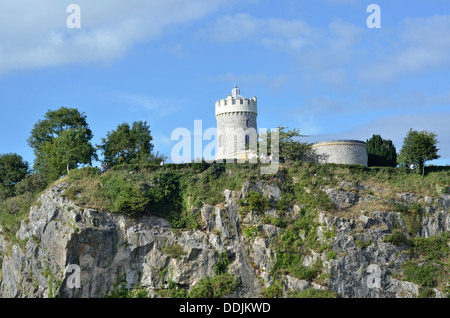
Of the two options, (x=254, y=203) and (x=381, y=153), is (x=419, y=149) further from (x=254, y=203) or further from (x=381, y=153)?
(x=254, y=203)

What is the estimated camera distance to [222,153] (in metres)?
63.7

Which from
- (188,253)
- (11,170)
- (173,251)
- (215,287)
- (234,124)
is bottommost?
(215,287)

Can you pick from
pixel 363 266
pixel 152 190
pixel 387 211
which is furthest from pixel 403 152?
pixel 152 190

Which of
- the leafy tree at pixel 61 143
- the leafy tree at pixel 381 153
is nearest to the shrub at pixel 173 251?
the leafy tree at pixel 61 143

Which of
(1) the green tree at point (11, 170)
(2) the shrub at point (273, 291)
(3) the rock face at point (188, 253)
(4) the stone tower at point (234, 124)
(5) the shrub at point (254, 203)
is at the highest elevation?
(4) the stone tower at point (234, 124)

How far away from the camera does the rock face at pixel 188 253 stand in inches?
1893

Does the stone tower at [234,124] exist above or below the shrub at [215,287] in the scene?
above

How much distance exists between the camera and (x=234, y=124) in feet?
209

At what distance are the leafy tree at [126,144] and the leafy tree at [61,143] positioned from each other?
1440 mm

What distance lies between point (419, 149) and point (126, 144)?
24.4m

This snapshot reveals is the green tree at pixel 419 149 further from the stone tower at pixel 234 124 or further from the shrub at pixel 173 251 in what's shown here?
the shrub at pixel 173 251

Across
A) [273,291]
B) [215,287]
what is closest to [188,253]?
[215,287]

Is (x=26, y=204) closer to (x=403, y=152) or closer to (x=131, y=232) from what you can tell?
(x=131, y=232)
